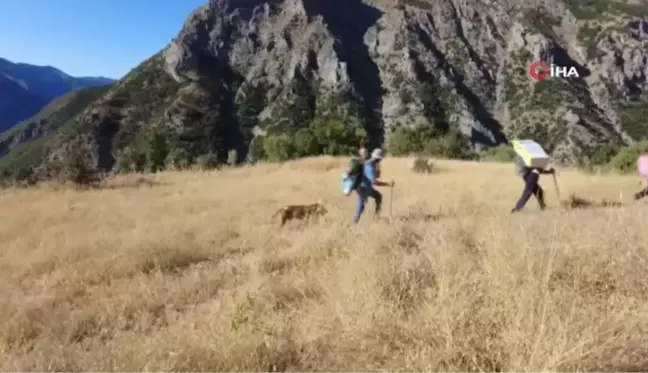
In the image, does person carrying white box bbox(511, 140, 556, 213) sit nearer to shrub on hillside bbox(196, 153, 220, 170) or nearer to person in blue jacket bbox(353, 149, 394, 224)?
person in blue jacket bbox(353, 149, 394, 224)

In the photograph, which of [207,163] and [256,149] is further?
[256,149]

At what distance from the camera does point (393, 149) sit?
69062 millimetres

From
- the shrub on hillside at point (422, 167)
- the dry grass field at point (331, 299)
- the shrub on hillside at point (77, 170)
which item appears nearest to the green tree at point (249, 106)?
the shrub on hillside at point (422, 167)

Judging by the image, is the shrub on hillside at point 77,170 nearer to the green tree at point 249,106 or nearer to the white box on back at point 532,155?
the white box on back at point 532,155

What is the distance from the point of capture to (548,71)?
16900 cm

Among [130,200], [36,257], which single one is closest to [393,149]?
[130,200]

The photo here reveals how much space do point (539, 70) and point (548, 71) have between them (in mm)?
2829

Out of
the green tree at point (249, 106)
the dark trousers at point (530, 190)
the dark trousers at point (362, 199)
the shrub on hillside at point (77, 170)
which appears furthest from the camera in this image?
the green tree at point (249, 106)

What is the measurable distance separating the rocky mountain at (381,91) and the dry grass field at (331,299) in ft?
370

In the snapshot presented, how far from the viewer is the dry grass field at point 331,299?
9.93 feet

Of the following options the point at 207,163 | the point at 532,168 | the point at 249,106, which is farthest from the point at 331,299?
the point at 249,106

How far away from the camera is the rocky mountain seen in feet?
477

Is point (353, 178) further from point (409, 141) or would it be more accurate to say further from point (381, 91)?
point (381, 91)

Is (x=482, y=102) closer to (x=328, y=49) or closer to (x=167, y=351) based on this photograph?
(x=328, y=49)
